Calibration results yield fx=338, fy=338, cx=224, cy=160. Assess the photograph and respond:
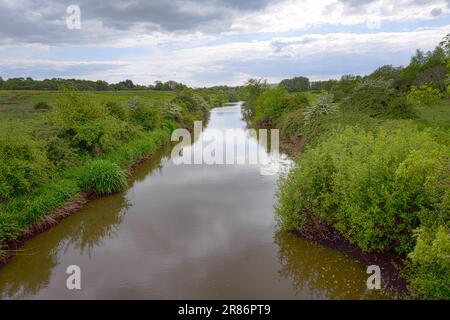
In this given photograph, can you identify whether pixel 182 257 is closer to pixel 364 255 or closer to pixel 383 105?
pixel 364 255

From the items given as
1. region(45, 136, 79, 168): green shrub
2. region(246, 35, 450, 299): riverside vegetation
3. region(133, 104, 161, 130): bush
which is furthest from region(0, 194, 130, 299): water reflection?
region(133, 104, 161, 130): bush

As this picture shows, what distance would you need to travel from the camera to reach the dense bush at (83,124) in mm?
14602

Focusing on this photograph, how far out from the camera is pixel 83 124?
1499 cm

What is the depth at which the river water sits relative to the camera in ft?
23.3

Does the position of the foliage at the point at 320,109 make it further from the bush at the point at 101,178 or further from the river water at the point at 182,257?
the bush at the point at 101,178

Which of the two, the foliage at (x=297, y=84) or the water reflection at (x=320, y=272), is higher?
Result: the foliage at (x=297, y=84)

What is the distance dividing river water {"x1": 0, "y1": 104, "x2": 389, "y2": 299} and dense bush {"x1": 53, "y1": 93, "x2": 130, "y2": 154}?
3.37 meters

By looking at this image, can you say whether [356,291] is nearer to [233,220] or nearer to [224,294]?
[224,294]

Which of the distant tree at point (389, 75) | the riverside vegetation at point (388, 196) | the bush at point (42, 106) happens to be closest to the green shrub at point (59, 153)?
the riverside vegetation at point (388, 196)

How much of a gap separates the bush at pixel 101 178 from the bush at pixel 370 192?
7.34m

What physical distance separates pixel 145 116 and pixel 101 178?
40.2ft

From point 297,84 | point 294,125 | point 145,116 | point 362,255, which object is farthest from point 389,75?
point 297,84
